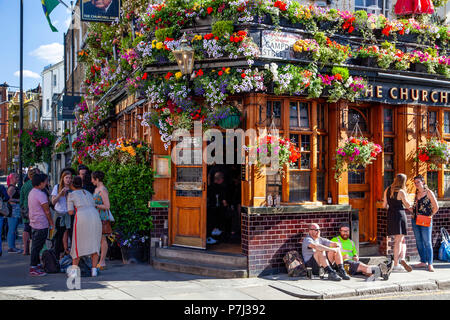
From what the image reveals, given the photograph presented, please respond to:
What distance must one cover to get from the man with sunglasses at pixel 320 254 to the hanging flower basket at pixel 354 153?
154cm

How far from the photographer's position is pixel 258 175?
367 inches

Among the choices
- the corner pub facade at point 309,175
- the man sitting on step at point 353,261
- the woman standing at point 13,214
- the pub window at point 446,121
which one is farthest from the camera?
the woman standing at point 13,214

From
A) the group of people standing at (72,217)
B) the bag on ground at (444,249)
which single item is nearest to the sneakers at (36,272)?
the group of people standing at (72,217)

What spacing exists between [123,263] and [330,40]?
6490 mm

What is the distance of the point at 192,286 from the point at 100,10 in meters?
8.13

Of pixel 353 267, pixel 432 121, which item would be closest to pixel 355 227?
pixel 353 267

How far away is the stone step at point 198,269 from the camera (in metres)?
8.98

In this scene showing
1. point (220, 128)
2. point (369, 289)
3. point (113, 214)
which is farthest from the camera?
point (113, 214)

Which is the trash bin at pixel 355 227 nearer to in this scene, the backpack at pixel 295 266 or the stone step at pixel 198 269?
the backpack at pixel 295 266

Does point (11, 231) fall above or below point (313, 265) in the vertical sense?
above

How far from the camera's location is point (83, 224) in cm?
838

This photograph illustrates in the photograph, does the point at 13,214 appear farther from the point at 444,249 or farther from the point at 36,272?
the point at 444,249
